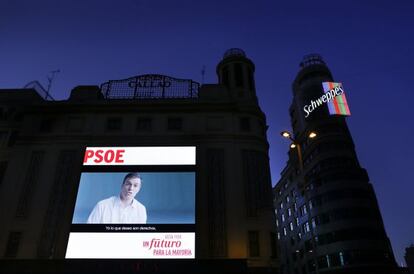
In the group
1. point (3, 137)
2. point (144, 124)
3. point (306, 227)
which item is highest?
point (144, 124)

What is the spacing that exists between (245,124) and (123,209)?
46.5 ft

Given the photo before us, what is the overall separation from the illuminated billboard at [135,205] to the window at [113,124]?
2686mm

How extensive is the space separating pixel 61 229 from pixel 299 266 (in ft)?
191

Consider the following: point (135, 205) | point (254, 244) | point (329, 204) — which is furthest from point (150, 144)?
point (329, 204)

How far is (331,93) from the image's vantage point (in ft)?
200

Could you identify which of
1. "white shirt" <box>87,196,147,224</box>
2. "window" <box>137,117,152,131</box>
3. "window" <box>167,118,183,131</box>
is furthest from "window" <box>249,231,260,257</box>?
"window" <box>137,117,152,131</box>

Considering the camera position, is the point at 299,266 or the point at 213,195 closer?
the point at 213,195

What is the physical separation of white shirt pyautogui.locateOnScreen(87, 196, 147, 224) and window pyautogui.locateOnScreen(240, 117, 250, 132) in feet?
40.2

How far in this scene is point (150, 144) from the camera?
2975 centimetres

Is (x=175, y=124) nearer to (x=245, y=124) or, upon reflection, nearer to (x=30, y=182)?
(x=245, y=124)

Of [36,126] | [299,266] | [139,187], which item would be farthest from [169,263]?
[299,266]

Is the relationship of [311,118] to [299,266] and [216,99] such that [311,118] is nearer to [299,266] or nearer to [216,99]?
[299,266]

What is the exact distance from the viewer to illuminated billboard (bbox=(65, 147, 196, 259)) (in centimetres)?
2448

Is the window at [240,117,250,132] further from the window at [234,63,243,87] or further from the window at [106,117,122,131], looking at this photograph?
the window at [106,117,122,131]
